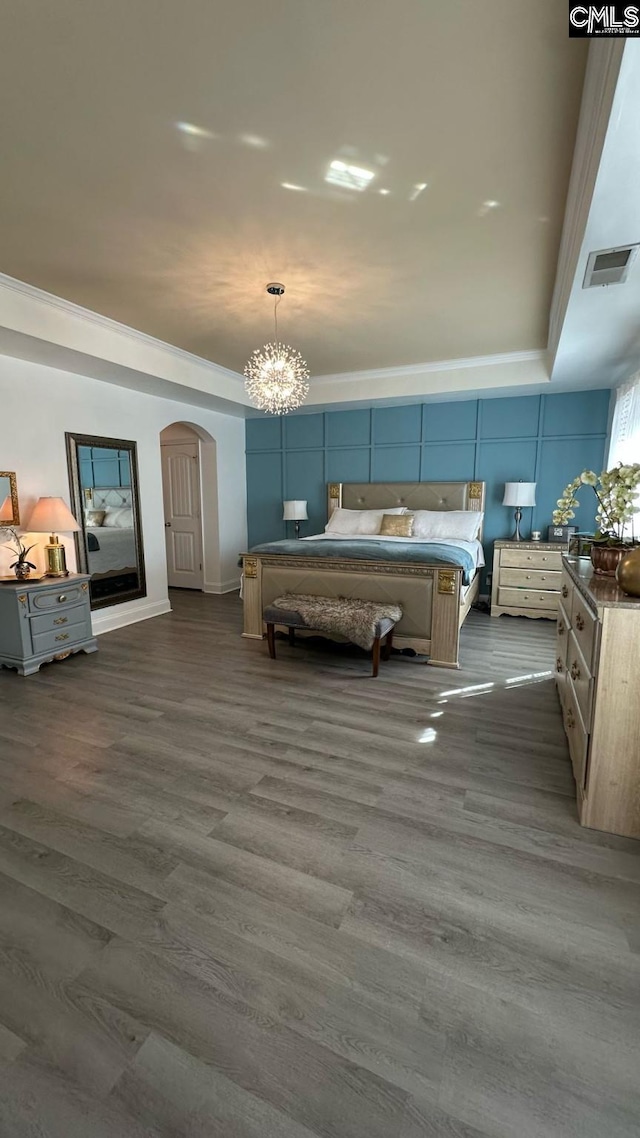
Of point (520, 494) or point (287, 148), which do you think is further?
point (520, 494)

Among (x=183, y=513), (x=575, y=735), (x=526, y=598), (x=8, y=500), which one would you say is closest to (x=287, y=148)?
(x=575, y=735)

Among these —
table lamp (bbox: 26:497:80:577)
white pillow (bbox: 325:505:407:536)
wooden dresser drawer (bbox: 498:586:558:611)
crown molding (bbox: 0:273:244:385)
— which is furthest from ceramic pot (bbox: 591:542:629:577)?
crown molding (bbox: 0:273:244:385)

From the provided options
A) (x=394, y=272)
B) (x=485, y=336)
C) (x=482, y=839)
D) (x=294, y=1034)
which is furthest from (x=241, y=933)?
(x=485, y=336)

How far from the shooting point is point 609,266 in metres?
2.36

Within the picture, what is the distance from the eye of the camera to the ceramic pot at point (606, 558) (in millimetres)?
2281

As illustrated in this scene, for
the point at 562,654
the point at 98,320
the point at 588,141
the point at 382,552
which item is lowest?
the point at 562,654

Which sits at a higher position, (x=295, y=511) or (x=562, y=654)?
(x=295, y=511)

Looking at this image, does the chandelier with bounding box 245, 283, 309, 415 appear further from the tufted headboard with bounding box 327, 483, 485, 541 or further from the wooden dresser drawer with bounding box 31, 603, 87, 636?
the wooden dresser drawer with bounding box 31, 603, 87, 636

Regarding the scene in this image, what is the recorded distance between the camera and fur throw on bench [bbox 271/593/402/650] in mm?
3297

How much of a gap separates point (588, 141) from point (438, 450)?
4081 mm

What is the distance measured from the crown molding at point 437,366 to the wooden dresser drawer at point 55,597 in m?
3.65

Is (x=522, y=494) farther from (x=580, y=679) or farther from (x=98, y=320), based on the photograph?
(x=98, y=320)

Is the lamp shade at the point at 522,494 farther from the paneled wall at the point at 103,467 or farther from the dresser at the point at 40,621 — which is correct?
the dresser at the point at 40,621

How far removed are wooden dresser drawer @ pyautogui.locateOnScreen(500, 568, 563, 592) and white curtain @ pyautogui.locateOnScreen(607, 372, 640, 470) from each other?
1.25m
